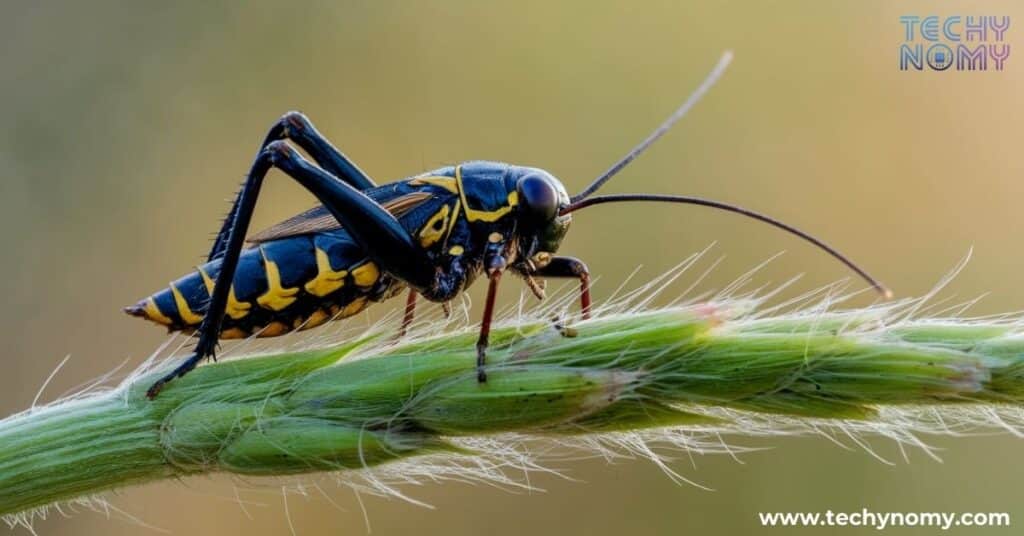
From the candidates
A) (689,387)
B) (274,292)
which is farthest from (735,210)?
(274,292)

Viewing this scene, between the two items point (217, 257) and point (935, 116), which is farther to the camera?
point (935, 116)

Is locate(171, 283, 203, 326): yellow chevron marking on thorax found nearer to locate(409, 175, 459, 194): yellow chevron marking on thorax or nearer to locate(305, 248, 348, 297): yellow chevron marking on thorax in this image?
locate(305, 248, 348, 297): yellow chevron marking on thorax

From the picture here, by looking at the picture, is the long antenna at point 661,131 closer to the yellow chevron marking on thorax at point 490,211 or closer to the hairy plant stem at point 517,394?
the yellow chevron marking on thorax at point 490,211

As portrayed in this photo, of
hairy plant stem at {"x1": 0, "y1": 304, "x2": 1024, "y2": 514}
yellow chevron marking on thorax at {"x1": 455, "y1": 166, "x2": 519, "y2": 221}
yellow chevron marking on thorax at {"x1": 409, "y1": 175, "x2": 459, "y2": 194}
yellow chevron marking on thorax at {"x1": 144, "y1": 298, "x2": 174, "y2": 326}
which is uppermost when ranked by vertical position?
yellow chevron marking on thorax at {"x1": 409, "y1": 175, "x2": 459, "y2": 194}

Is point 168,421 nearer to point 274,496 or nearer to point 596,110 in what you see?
point 274,496

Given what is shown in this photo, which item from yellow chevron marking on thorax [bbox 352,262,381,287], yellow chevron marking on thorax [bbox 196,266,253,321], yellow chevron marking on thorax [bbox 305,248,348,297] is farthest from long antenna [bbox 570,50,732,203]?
yellow chevron marking on thorax [bbox 196,266,253,321]

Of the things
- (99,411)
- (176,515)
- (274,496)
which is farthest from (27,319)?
(99,411)

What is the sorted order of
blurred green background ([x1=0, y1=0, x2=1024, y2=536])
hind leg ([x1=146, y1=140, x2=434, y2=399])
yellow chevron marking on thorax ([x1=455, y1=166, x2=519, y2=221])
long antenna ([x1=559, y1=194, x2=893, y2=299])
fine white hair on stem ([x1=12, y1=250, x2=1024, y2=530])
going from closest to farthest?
fine white hair on stem ([x1=12, y1=250, x2=1024, y2=530]) → long antenna ([x1=559, y1=194, x2=893, y2=299]) → hind leg ([x1=146, y1=140, x2=434, y2=399]) → yellow chevron marking on thorax ([x1=455, y1=166, x2=519, y2=221]) → blurred green background ([x1=0, y1=0, x2=1024, y2=536])
